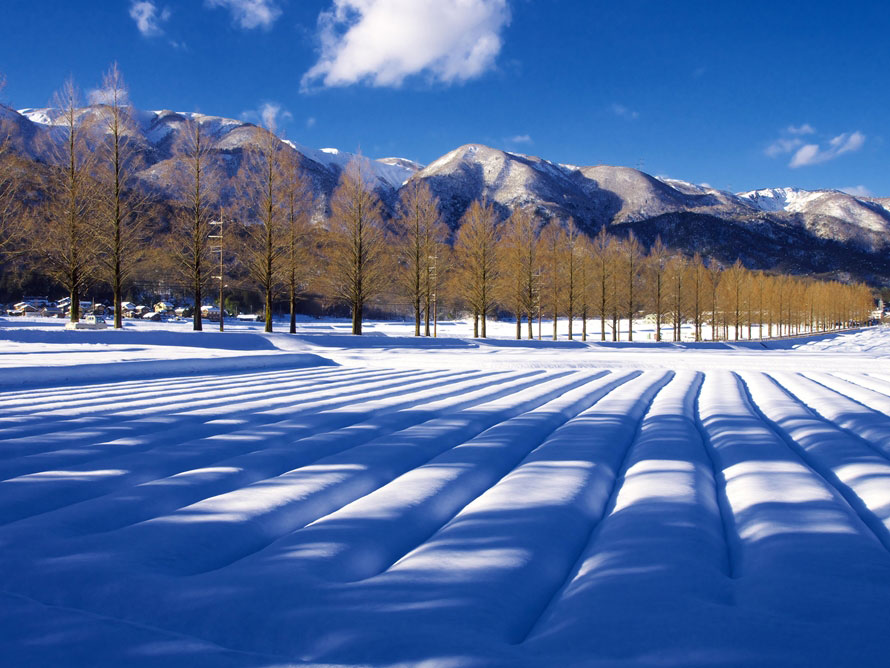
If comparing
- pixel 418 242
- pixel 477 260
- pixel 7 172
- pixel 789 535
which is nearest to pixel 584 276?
pixel 477 260

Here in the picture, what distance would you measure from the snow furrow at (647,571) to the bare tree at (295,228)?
17586mm

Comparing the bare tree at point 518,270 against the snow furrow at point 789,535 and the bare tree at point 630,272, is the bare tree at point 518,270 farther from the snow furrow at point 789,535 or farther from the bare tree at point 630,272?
the snow furrow at point 789,535

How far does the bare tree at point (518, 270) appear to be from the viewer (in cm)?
2570

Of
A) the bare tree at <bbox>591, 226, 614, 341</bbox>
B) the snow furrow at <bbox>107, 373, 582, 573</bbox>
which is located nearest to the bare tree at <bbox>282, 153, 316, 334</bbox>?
the snow furrow at <bbox>107, 373, 582, 573</bbox>

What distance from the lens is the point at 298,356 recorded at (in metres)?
10.7

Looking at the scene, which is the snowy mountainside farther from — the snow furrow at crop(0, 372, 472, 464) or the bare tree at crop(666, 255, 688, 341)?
the bare tree at crop(666, 255, 688, 341)

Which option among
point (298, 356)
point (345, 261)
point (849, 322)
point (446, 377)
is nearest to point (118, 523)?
point (446, 377)

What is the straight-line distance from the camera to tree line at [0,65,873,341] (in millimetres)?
16125

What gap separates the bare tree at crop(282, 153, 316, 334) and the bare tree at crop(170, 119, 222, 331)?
2.56m

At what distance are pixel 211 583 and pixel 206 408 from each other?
350 centimetres

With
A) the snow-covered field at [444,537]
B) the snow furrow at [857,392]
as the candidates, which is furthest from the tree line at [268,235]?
the snow furrow at [857,392]

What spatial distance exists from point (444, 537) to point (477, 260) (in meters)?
22.7

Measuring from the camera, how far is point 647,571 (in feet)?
5.55

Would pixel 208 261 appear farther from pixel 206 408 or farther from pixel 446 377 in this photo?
pixel 206 408
